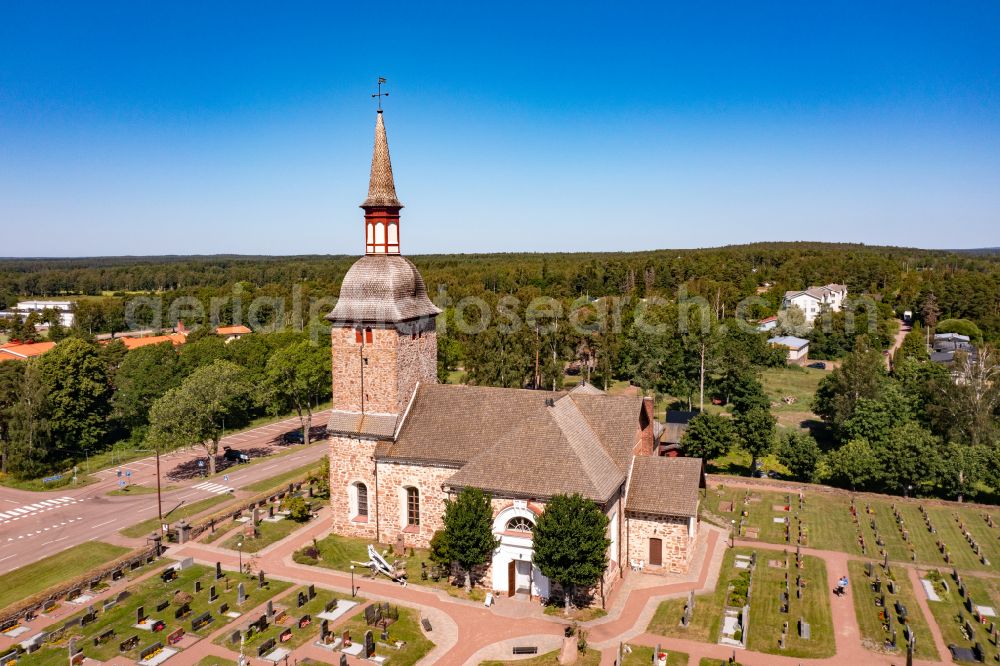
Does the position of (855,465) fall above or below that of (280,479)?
above

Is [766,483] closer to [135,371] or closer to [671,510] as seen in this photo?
[671,510]

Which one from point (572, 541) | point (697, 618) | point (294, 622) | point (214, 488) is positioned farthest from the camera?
point (214, 488)

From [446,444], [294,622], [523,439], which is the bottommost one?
[294,622]

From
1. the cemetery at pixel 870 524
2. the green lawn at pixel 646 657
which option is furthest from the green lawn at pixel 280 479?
the cemetery at pixel 870 524

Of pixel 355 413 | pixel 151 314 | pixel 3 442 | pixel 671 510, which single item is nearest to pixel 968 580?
pixel 671 510

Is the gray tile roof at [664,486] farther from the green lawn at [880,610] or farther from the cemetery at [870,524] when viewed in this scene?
the green lawn at [880,610]

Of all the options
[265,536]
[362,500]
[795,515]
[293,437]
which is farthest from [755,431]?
[293,437]

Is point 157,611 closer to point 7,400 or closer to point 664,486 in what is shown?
point 664,486
